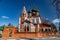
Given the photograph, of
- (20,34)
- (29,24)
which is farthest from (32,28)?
(20,34)

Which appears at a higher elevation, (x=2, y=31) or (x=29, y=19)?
(x=29, y=19)

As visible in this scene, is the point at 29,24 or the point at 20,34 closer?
the point at 20,34

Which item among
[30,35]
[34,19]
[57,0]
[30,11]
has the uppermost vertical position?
[30,11]

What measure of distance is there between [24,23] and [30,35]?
3238mm

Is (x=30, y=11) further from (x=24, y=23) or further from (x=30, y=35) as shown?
(x=30, y=35)

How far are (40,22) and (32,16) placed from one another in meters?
0.95

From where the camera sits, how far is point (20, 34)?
7.79 metres

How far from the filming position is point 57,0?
2258 millimetres

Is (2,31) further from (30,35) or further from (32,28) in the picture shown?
(32,28)

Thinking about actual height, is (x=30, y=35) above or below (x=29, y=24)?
below

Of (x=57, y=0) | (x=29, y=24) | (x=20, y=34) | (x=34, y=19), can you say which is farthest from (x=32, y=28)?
(x=57, y=0)

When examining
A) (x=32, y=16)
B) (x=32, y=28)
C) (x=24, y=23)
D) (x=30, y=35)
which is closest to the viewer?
(x=30, y=35)

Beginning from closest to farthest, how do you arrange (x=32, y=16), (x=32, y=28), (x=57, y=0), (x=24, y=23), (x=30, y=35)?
(x=57, y=0) < (x=30, y=35) < (x=32, y=28) < (x=24, y=23) < (x=32, y=16)

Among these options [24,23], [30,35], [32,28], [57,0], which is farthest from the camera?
[24,23]
